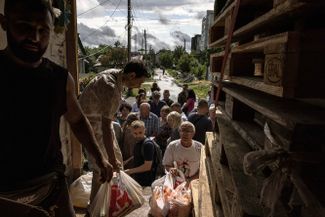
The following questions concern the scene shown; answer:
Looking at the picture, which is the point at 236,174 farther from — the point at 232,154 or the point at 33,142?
the point at 33,142

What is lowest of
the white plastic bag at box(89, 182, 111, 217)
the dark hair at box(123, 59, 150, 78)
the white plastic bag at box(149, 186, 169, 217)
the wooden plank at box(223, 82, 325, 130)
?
the white plastic bag at box(149, 186, 169, 217)

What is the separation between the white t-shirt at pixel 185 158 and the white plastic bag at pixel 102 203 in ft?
4.86

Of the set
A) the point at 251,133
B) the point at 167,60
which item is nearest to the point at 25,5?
the point at 251,133

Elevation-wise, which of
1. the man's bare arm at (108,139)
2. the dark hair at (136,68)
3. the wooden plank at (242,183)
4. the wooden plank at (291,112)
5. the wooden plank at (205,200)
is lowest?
the wooden plank at (205,200)

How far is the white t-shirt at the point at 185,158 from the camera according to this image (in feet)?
16.3

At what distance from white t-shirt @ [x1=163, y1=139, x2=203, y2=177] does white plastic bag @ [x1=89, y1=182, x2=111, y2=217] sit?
4.86 feet

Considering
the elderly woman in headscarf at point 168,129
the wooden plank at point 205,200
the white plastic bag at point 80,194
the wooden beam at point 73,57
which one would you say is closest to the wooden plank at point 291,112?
the wooden plank at point 205,200

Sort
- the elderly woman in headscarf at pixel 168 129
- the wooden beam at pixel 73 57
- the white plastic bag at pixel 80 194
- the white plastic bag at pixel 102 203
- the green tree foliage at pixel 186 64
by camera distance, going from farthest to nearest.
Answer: the green tree foliage at pixel 186 64 < the elderly woman in headscarf at pixel 168 129 < the wooden beam at pixel 73 57 < the white plastic bag at pixel 80 194 < the white plastic bag at pixel 102 203

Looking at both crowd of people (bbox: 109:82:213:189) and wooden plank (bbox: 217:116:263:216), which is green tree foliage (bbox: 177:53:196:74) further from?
wooden plank (bbox: 217:116:263:216)

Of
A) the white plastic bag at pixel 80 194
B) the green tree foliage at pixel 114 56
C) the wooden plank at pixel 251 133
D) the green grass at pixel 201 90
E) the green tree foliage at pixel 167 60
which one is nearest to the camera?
the wooden plank at pixel 251 133

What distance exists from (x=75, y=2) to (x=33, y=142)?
4002 mm

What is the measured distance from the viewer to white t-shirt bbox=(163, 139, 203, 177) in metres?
4.95

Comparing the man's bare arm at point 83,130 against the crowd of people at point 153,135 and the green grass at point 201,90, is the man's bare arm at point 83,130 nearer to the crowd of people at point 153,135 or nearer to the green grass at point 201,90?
the crowd of people at point 153,135

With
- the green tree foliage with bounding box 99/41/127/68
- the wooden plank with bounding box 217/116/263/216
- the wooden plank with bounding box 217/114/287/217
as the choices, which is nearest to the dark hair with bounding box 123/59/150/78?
the wooden plank with bounding box 217/116/263/216
